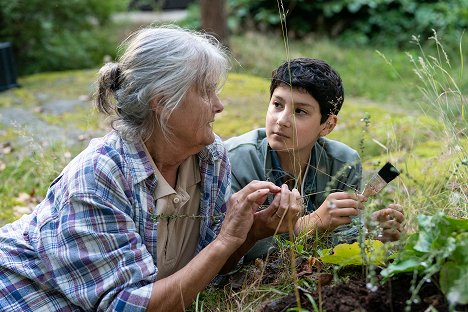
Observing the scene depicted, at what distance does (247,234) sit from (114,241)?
574 mm

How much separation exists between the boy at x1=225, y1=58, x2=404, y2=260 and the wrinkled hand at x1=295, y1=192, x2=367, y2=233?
19 centimetres

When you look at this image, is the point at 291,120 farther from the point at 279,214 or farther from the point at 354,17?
the point at 354,17

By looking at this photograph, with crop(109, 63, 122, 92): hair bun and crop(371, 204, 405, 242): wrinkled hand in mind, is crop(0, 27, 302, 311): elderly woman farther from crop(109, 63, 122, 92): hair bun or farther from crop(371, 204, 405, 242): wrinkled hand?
crop(371, 204, 405, 242): wrinkled hand

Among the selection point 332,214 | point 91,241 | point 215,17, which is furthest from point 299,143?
point 215,17

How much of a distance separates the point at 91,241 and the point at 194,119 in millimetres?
553

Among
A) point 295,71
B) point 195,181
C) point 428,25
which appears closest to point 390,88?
point 428,25

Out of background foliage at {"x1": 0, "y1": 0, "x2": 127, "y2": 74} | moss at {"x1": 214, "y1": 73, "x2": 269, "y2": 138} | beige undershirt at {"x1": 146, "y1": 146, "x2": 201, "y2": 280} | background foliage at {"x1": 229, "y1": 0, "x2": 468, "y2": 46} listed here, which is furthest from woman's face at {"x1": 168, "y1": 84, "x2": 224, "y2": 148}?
background foliage at {"x1": 229, "y1": 0, "x2": 468, "y2": 46}

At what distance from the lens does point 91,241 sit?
243cm

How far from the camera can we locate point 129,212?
99.7 inches

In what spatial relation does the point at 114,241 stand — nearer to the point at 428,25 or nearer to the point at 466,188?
the point at 466,188

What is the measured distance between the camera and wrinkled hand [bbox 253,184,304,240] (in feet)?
8.51

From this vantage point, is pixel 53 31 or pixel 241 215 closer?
pixel 241 215

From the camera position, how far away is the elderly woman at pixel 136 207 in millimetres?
2434

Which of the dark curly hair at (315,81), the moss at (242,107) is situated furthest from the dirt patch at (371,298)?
the moss at (242,107)
